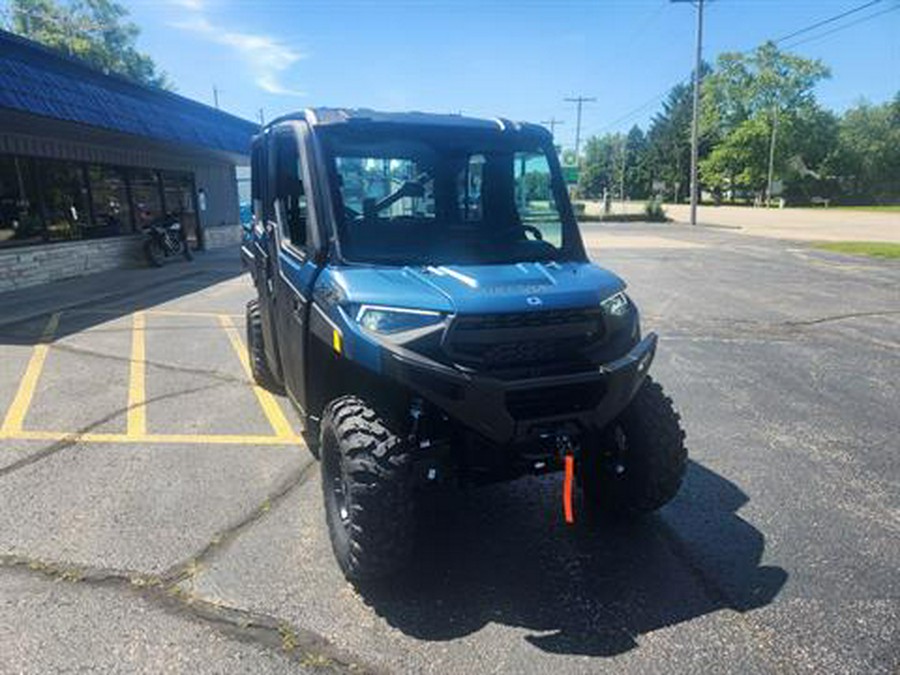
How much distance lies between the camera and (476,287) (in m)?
3.06

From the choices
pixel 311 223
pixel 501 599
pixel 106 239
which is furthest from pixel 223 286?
pixel 501 599

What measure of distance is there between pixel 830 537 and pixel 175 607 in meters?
3.61

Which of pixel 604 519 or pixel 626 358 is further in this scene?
pixel 604 519

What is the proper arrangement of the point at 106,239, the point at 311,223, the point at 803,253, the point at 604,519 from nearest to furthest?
the point at 311,223, the point at 604,519, the point at 106,239, the point at 803,253

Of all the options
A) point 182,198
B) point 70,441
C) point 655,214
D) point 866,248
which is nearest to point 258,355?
point 70,441

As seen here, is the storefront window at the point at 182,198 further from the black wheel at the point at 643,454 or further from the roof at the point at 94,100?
the black wheel at the point at 643,454

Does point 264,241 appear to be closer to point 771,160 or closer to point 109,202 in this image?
point 109,202

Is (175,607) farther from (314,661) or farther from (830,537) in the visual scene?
(830,537)

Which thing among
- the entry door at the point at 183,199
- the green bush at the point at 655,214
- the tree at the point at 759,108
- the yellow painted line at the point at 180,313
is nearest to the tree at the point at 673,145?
the tree at the point at 759,108

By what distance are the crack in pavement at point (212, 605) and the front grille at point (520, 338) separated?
1412 millimetres

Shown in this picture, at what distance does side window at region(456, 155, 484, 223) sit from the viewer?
403 centimetres

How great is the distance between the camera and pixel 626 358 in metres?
3.20

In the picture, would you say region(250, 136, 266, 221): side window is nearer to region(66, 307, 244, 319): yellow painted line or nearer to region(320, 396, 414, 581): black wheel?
region(320, 396, 414, 581): black wheel

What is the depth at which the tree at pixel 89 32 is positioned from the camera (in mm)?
49844
